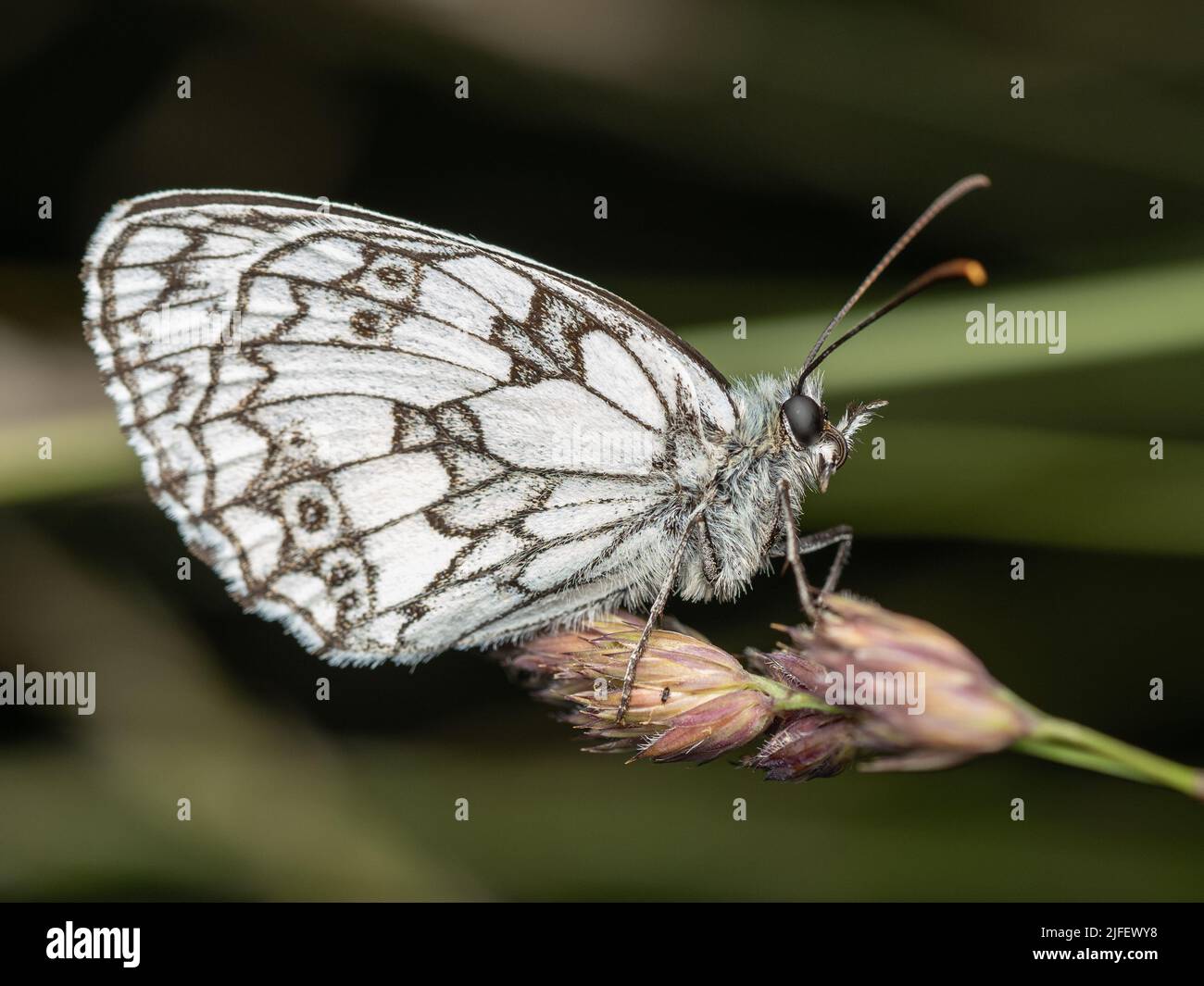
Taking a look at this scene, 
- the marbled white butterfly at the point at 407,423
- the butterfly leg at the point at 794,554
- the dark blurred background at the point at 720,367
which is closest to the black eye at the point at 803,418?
the marbled white butterfly at the point at 407,423

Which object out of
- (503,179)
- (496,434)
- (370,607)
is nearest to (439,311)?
(496,434)

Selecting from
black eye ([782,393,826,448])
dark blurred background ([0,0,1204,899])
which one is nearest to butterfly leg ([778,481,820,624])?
black eye ([782,393,826,448])

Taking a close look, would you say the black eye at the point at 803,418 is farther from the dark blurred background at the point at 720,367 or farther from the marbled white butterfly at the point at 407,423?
the dark blurred background at the point at 720,367

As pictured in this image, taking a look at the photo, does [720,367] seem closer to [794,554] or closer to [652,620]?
[794,554]

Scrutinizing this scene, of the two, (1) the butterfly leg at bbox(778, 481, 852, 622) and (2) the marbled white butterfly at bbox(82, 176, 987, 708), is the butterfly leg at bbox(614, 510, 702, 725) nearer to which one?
(2) the marbled white butterfly at bbox(82, 176, 987, 708)
